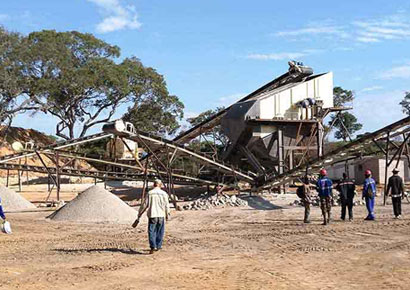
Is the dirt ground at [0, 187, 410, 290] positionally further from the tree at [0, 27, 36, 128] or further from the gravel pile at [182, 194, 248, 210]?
the tree at [0, 27, 36, 128]

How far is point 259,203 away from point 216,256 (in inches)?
500

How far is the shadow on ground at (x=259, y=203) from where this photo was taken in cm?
2114

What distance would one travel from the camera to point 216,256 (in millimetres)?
10000

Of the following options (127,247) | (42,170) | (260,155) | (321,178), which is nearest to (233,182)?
(260,155)

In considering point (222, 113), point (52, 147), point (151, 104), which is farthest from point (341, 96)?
point (52, 147)

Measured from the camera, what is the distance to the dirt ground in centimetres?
Answer: 773

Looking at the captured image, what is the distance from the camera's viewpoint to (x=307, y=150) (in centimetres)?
2752

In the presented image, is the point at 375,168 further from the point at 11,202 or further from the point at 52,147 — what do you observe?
the point at 11,202

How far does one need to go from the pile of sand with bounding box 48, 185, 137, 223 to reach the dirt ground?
3.51ft

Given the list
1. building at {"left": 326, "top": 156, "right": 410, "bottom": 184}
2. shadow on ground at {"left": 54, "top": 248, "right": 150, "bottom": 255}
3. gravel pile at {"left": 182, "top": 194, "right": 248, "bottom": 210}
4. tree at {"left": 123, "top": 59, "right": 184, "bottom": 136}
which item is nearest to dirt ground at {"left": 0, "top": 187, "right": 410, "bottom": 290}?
shadow on ground at {"left": 54, "top": 248, "right": 150, "bottom": 255}

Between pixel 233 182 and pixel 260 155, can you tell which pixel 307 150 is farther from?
pixel 233 182

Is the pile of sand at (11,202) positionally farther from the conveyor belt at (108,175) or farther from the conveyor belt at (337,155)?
the conveyor belt at (337,155)

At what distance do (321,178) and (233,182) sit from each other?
39.3ft

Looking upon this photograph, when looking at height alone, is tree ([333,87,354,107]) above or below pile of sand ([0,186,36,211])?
above
